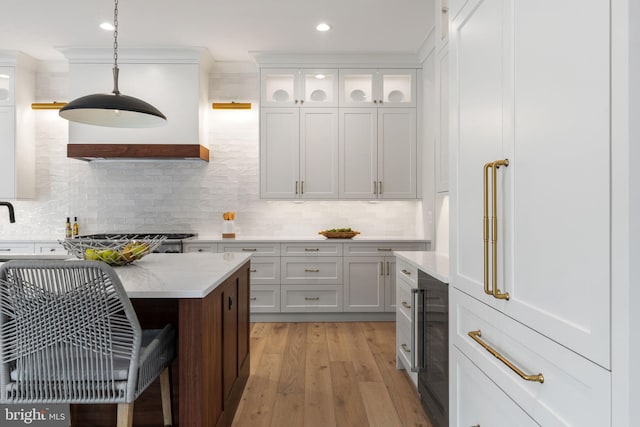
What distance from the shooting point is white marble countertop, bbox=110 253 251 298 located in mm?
1595

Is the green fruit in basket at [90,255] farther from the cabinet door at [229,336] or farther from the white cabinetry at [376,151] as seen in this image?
the white cabinetry at [376,151]

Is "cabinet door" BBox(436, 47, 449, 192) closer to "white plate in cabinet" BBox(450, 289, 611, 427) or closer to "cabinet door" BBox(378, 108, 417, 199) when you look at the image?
"cabinet door" BBox(378, 108, 417, 199)

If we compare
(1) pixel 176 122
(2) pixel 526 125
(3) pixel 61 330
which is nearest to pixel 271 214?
(1) pixel 176 122

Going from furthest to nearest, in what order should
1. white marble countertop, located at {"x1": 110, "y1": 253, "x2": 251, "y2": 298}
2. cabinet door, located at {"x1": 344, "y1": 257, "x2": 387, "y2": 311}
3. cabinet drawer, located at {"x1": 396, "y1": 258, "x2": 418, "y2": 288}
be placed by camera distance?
cabinet door, located at {"x1": 344, "y1": 257, "x2": 387, "y2": 311} < cabinet drawer, located at {"x1": 396, "y1": 258, "x2": 418, "y2": 288} < white marble countertop, located at {"x1": 110, "y1": 253, "x2": 251, "y2": 298}

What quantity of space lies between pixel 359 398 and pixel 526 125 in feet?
6.77

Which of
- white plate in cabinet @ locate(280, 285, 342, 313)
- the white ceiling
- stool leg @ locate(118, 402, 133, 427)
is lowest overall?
white plate in cabinet @ locate(280, 285, 342, 313)

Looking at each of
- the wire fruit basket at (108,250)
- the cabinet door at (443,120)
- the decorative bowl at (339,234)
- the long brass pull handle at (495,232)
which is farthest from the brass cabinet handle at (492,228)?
the decorative bowl at (339,234)

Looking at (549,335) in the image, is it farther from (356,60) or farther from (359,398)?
(356,60)

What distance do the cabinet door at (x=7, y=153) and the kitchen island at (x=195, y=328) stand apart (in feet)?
9.30

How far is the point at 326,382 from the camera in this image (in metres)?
2.80

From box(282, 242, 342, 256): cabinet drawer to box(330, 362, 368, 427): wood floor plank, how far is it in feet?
4.52

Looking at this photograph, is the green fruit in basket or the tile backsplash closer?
the green fruit in basket

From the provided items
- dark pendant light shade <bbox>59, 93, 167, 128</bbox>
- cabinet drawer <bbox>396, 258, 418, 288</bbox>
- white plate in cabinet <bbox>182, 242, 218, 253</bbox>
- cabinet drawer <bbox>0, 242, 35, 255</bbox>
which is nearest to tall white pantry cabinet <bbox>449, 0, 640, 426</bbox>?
cabinet drawer <bbox>396, 258, 418, 288</bbox>

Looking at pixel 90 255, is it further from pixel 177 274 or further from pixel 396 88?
pixel 396 88
